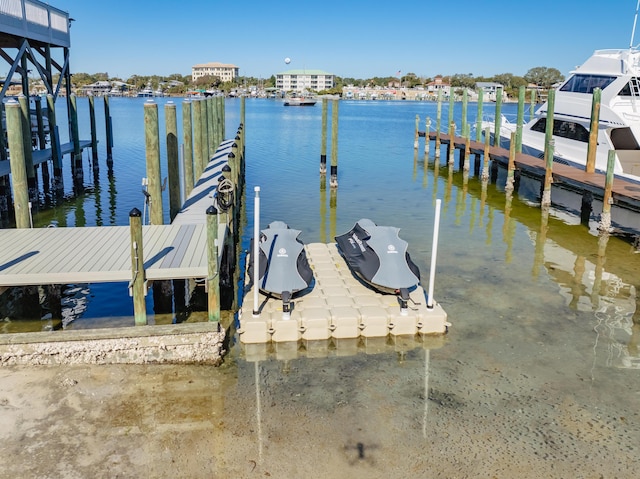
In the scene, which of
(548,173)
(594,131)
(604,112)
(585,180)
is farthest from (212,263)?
(604,112)

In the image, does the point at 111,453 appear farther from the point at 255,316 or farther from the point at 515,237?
the point at 515,237

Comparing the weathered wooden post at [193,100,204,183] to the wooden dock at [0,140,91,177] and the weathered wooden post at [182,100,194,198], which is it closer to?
the weathered wooden post at [182,100,194,198]

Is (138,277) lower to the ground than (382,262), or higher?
higher

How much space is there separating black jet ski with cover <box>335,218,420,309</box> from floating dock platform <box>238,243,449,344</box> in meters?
0.29

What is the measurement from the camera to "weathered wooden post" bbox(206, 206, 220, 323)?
8578 millimetres

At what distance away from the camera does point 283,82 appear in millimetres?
197625

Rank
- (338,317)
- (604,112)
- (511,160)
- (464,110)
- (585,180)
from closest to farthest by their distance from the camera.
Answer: (338,317) < (585,180) < (604,112) < (511,160) < (464,110)

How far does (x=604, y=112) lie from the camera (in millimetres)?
21172

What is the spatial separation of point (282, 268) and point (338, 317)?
1518 millimetres

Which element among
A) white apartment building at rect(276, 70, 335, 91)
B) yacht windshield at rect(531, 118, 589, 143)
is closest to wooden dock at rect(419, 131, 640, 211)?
yacht windshield at rect(531, 118, 589, 143)

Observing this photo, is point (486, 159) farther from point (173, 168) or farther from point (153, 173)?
point (153, 173)

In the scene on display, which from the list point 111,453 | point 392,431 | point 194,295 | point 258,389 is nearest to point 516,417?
point 392,431

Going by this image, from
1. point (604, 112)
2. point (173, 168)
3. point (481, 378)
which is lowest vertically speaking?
point (481, 378)

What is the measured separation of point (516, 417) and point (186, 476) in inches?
172
